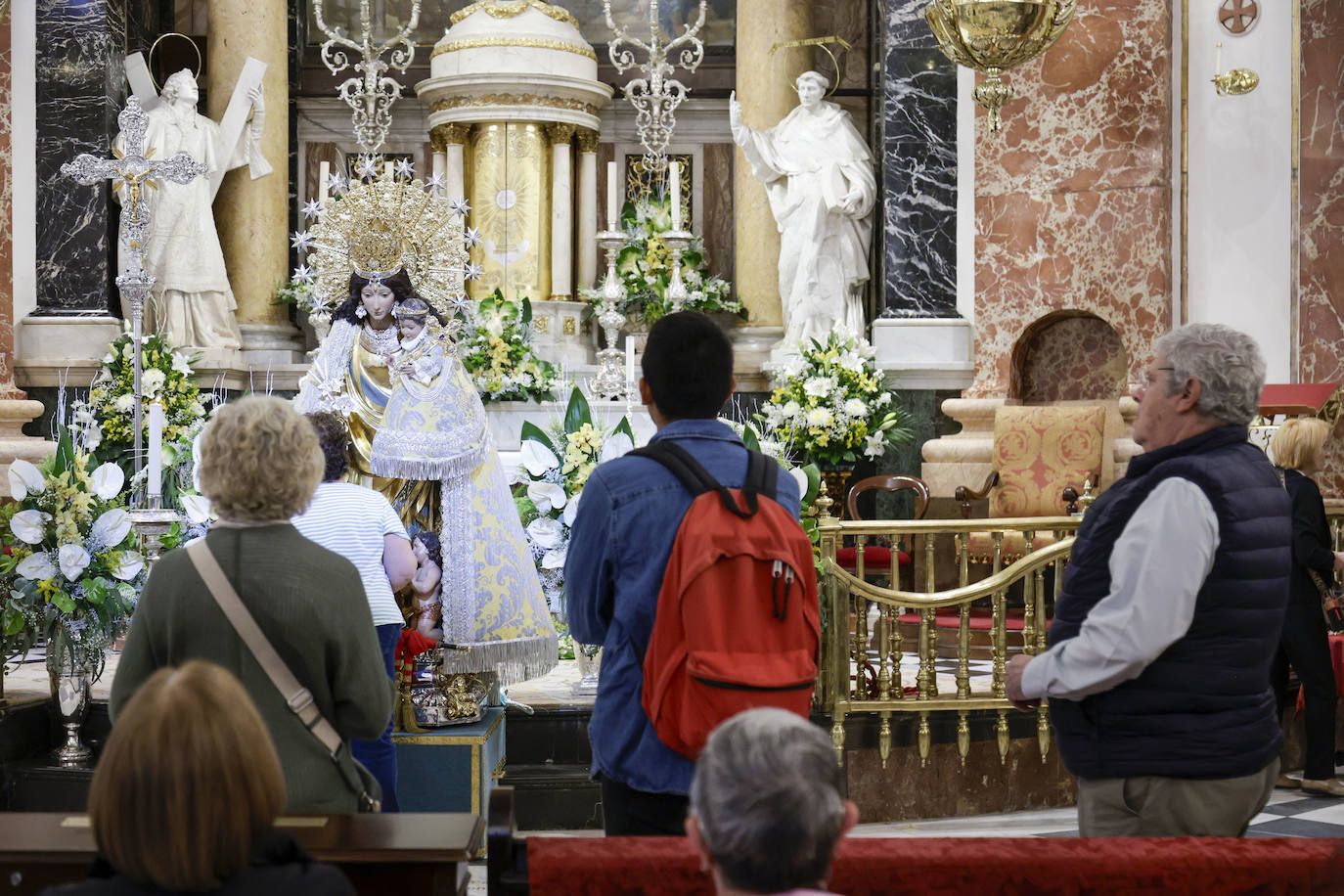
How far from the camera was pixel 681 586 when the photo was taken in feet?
8.76

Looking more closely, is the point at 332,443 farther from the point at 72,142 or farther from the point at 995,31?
the point at 72,142

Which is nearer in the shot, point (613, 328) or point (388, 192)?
point (388, 192)

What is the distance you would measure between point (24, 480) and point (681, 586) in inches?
131

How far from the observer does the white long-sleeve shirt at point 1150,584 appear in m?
2.70

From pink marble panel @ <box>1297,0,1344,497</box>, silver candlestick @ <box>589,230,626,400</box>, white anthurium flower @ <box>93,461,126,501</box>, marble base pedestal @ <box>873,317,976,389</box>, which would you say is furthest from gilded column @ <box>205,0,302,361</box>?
pink marble panel @ <box>1297,0,1344,497</box>

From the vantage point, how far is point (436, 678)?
16.2 feet

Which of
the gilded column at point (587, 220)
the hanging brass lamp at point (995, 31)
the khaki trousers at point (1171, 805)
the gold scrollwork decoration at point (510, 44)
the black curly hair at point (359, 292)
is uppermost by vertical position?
the gold scrollwork decoration at point (510, 44)

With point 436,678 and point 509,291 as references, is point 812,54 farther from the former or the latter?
point 436,678

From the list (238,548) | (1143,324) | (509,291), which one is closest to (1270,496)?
(238,548)

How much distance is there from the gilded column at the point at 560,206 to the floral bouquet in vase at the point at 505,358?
80 centimetres

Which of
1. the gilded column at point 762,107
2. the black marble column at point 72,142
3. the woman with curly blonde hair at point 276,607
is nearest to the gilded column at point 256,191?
the black marble column at point 72,142

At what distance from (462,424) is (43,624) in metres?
1.74

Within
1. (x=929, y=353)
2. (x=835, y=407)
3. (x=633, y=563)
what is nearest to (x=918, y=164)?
(x=929, y=353)

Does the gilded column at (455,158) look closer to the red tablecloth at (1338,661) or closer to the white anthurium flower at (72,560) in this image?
the white anthurium flower at (72,560)
